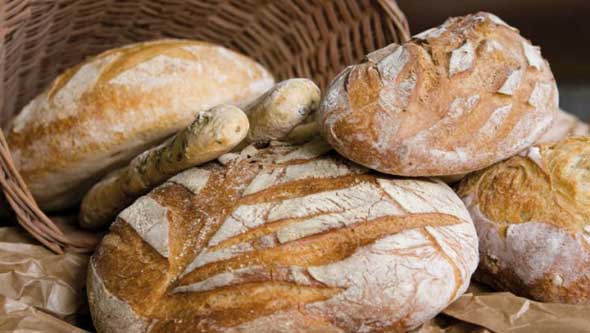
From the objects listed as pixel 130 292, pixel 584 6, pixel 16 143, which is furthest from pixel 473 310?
pixel 584 6

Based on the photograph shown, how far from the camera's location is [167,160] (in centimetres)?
106

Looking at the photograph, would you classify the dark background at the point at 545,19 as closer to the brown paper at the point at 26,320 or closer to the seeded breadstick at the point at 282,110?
the seeded breadstick at the point at 282,110

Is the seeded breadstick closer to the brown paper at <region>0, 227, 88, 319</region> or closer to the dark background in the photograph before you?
the brown paper at <region>0, 227, 88, 319</region>

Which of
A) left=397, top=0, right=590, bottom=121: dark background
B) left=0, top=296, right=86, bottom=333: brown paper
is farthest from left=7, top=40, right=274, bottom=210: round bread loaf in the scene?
left=397, top=0, right=590, bottom=121: dark background

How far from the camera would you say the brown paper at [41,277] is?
1064 mm

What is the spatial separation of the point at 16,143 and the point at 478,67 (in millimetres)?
910

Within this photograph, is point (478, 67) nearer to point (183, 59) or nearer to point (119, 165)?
point (183, 59)

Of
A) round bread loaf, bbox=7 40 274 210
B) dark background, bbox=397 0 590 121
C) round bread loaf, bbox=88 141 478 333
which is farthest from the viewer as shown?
dark background, bbox=397 0 590 121

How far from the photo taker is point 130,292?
0.94 meters

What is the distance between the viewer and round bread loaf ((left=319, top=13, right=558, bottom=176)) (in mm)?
941

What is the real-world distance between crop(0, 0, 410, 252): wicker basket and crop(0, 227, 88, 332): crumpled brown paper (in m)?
0.07

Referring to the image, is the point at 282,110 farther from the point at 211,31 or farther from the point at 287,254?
the point at 211,31

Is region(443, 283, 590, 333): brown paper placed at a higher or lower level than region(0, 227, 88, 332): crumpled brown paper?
lower

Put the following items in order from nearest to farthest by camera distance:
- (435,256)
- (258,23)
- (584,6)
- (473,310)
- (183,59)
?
(435,256) → (473,310) → (183,59) → (258,23) → (584,6)
